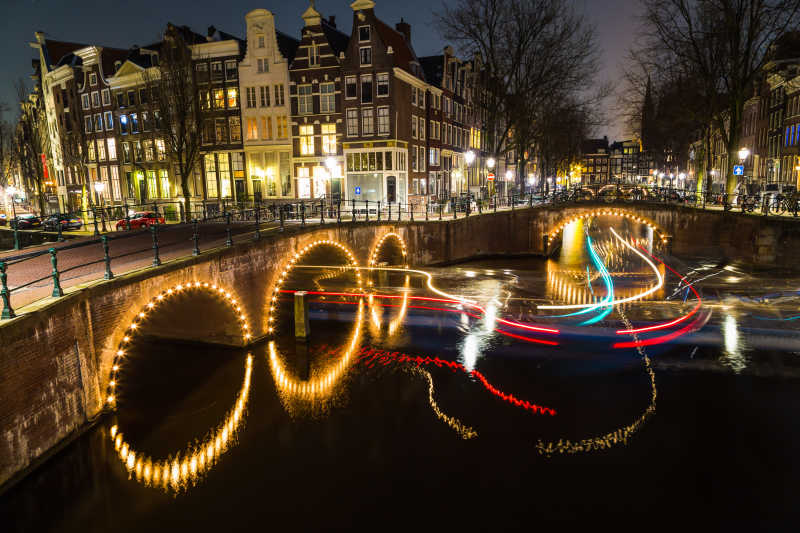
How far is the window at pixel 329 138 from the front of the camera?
41.6m

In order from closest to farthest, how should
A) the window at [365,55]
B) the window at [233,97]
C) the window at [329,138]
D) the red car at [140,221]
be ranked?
the red car at [140,221]
the window at [365,55]
the window at [329,138]
the window at [233,97]

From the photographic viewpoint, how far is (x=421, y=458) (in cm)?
1188

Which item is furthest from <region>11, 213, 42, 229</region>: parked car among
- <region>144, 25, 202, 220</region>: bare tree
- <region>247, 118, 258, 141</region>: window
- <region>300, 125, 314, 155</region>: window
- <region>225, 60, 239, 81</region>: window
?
<region>300, 125, 314, 155</region>: window

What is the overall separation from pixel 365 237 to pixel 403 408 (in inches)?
600

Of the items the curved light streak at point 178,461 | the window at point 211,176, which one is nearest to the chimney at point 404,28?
the window at point 211,176

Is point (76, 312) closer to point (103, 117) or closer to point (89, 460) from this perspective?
point (89, 460)

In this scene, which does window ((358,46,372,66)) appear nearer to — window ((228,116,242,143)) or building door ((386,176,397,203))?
building door ((386,176,397,203))

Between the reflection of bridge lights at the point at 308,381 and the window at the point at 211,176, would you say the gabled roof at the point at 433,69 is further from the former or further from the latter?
the reflection of bridge lights at the point at 308,381

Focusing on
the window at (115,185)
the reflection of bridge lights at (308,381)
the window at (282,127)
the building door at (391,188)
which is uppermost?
the window at (282,127)

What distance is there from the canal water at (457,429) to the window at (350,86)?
23.8 meters

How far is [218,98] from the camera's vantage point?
43.9 meters

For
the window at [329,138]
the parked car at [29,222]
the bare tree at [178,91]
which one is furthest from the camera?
the window at [329,138]

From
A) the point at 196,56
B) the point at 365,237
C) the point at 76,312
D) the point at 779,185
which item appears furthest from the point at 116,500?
the point at 779,185

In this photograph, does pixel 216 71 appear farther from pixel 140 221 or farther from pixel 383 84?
pixel 140 221
